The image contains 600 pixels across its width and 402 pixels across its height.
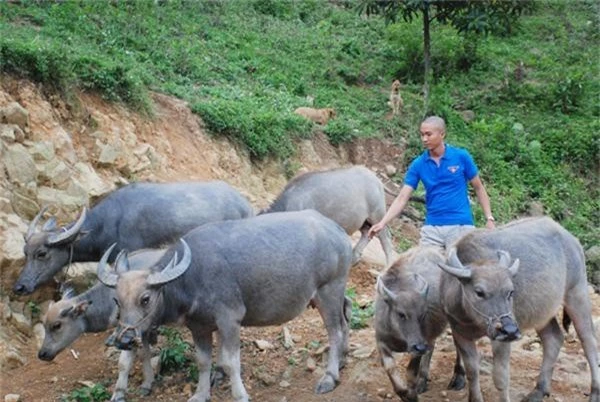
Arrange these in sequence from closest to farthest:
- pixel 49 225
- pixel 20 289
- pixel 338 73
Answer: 1. pixel 20 289
2. pixel 49 225
3. pixel 338 73

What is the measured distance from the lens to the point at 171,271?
19.5 feet

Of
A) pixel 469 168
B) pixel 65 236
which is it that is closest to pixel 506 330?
pixel 469 168

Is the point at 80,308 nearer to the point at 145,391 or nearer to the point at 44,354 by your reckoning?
the point at 44,354

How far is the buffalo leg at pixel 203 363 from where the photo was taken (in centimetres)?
640

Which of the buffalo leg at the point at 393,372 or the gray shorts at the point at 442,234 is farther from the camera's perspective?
the gray shorts at the point at 442,234

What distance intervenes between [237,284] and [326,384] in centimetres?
128

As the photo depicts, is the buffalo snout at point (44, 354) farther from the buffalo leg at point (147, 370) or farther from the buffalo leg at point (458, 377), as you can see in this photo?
the buffalo leg at point (458, 377)

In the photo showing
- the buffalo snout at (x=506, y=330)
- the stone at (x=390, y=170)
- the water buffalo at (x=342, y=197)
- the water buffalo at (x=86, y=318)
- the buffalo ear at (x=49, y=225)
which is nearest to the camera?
the buffalo snout at (x=506, y=330)

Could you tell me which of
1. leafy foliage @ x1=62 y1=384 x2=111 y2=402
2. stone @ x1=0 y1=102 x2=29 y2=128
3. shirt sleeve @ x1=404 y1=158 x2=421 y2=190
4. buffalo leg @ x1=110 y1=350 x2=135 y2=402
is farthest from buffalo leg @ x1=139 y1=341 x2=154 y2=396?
stone @ x1=0 y1=102 x2=29 y2=128

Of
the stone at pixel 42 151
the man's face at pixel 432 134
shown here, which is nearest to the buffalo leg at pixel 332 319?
the man's face at pixel 432 134

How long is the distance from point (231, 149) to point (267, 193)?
93 centimetres

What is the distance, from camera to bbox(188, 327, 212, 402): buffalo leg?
640 centimetres

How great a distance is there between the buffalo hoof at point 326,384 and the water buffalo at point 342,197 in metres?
3.17

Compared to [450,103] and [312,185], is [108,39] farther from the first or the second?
[450,103]
